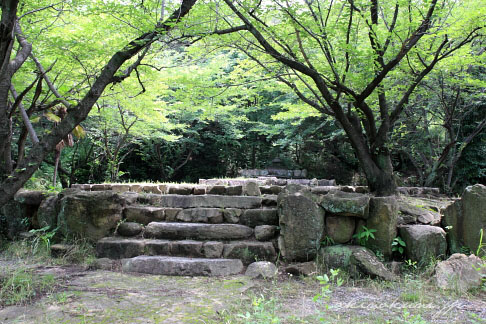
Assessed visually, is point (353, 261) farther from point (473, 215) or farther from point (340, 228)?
point (473, 215)

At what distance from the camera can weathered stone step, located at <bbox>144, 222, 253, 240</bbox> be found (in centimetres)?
438

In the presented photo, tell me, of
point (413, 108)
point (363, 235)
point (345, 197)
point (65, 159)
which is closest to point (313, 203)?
point (345, 197)

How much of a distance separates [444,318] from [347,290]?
90 cm

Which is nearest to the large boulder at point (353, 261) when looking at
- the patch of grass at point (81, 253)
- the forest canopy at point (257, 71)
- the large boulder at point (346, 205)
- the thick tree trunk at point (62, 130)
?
the large boulder at point (346, 205)

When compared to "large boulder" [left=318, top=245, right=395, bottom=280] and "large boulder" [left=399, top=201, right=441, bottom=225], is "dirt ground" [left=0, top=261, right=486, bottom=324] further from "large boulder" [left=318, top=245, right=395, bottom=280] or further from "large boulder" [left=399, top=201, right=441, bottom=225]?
"large boulder" [left=399, top=201, right=441, bottom=225]

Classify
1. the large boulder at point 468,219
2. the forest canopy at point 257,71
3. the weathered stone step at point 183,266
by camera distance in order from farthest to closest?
the forest canopy at point 257,71 → the large boulder at point 468,219 → the weathered stone step at point 183,266

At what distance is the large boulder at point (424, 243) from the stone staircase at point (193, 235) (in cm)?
155

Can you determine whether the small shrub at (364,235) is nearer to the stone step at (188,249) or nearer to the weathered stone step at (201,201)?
the stone step at (188,249)

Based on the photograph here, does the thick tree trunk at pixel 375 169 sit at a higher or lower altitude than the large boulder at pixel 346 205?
higher

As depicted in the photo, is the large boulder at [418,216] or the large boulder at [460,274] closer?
the large boulder at [460,274]

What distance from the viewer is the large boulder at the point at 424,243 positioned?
153 inches

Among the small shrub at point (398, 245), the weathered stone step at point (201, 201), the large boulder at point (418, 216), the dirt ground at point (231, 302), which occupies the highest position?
the weathered stone step at point (201, 201)

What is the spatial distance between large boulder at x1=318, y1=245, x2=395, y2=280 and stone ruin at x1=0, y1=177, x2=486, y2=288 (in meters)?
0.01

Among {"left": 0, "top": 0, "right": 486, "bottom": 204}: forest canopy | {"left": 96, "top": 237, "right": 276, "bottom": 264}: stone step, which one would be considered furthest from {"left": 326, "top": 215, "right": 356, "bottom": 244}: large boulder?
{"left": 0, "top": 0, "right": 486, "bottom": 204}: forest canopy
